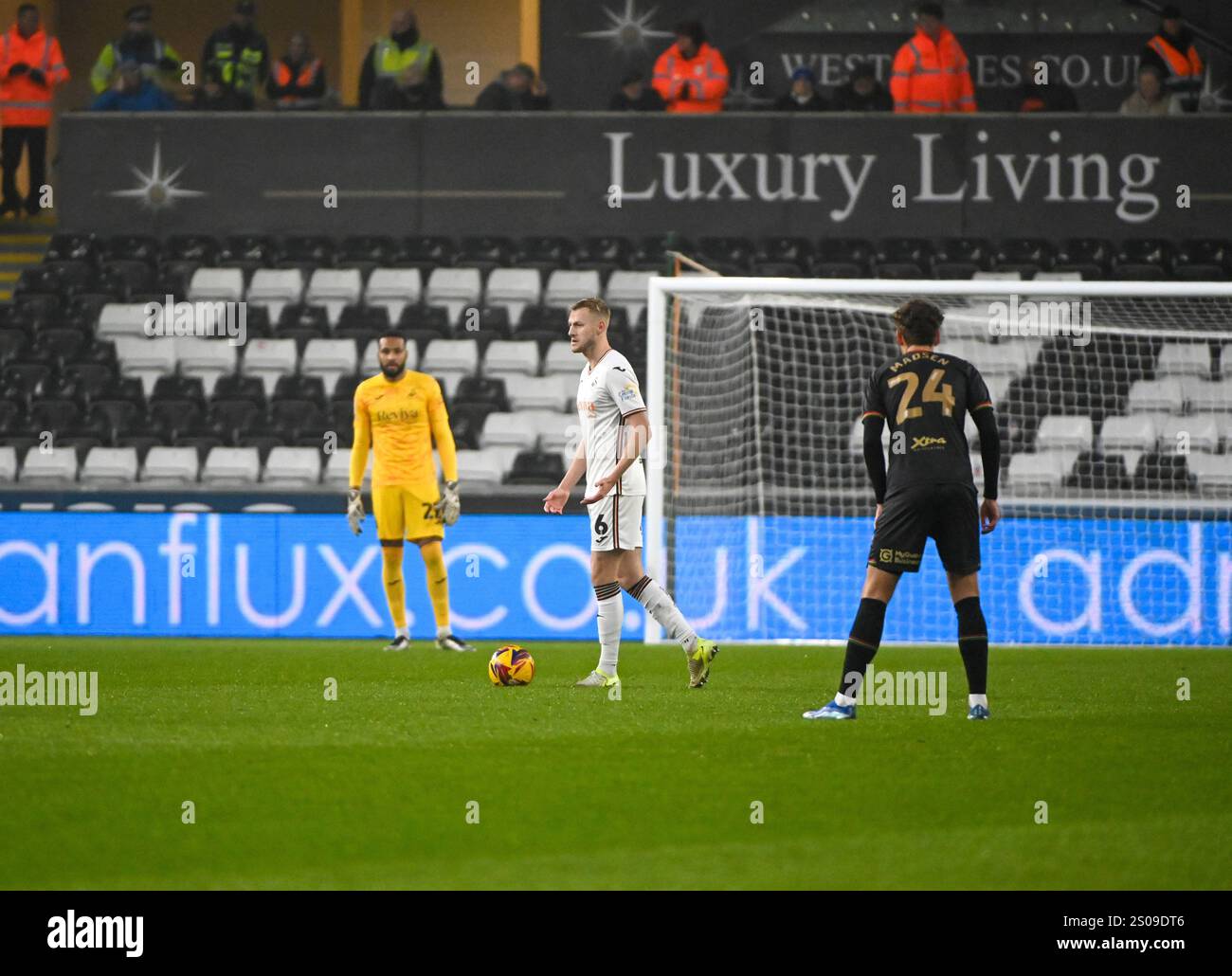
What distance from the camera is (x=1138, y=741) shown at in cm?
744

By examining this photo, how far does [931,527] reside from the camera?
303 inches

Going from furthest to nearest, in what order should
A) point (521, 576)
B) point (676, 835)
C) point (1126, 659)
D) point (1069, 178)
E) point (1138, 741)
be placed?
point (1069, 178)
point (521, 576)
point (1126, 659)
point (1138, 741)
point (676, 835)

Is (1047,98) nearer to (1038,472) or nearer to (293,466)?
(1038,472)

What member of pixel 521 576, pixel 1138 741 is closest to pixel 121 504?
pixel 521 576

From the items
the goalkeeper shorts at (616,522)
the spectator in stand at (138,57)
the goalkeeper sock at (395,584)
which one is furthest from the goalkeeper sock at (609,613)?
the spectator in stand at (138,57)

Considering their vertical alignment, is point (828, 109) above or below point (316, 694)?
above

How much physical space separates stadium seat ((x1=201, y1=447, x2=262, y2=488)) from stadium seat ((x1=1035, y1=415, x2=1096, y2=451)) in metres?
6.77

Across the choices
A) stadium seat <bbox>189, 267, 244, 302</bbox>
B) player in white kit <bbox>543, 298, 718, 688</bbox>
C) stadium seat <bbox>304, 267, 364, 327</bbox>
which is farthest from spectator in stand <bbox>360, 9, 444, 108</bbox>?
player in white kit <bbox>543, 298, 718, 688</bbox>

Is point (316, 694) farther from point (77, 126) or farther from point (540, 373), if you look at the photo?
point (77, 126)

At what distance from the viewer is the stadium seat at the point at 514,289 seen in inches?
709

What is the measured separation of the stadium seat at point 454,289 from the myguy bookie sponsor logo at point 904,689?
8332 millimetres

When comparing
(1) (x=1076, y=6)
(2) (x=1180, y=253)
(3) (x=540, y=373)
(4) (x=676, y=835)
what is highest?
(1) (x=1076, y=6)

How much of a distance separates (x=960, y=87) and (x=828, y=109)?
136cm

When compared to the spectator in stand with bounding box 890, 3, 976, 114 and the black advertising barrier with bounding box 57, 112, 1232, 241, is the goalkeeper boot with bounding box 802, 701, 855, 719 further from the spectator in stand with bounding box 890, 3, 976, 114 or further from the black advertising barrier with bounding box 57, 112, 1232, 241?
the spectator in stand with bounding box 890, 3, 976, 114
